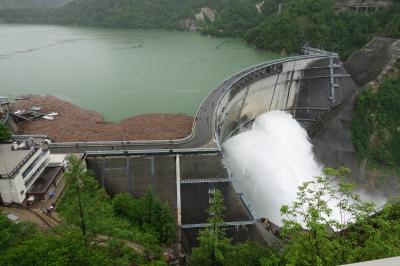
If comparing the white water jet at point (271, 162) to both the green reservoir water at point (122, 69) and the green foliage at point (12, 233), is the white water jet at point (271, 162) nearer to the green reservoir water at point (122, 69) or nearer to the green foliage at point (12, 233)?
the green reservoir water at point (122, 69)

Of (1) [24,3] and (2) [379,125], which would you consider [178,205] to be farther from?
(1) [24,3]

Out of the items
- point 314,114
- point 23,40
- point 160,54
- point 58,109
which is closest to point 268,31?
point 160,54

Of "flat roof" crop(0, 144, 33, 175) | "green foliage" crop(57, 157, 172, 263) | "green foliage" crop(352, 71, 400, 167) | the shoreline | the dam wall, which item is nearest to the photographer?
"green foliage" crop(57, 157, 172, 263)

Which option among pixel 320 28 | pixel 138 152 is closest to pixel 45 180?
pixel 138 152

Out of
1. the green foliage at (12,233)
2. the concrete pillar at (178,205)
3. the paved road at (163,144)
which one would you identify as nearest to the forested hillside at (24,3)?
the paved road at (163,144)

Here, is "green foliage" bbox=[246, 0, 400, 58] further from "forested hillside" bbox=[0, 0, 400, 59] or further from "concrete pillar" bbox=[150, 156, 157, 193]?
"concrete pillar" bbox=[150, 156, 157, 193]

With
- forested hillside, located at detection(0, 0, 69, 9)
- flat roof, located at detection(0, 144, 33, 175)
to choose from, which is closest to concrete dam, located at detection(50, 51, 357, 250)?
flat roof, located at detection(0, 144, 33, 175)

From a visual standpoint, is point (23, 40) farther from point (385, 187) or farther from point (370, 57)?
point (385, 187)
